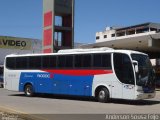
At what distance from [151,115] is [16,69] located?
13.9m

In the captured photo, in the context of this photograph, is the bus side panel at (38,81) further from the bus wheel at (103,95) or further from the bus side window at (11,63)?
the bus wheel at (103,95)

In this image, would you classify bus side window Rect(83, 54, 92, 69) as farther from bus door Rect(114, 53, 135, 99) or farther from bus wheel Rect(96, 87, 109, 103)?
bus door Rect(114, 53, 135, 99)

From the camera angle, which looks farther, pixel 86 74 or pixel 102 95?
pixel 86 74

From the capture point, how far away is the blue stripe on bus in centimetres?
2233

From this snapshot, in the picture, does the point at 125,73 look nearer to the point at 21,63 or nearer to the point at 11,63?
the point at 21,63

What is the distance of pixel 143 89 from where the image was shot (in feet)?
65.4

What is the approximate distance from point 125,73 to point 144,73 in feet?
3.15

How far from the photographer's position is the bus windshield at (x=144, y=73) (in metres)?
20.0

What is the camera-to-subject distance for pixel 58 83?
24125 mm

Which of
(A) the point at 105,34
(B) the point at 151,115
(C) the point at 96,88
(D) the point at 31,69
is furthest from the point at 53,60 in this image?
(A) the point at 105,34

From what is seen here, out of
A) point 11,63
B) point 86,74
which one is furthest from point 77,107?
point 11,63

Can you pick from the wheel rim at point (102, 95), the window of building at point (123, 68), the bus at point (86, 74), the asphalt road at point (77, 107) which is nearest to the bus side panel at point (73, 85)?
the bus at point (86, 74)

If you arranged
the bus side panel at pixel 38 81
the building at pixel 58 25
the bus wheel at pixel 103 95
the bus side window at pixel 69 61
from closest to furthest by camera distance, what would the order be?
the bus wheel at pixel 103 95, the bus side window at pixel 69 61, the bus side panel at pixel 38 81, the building at pixel 58 25

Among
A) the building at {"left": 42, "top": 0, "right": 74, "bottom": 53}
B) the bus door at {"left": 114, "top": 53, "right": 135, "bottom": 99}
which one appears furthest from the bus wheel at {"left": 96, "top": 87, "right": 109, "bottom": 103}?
the building at {"left": 42, "top": 0, "right": 74, "bottom": 53}
